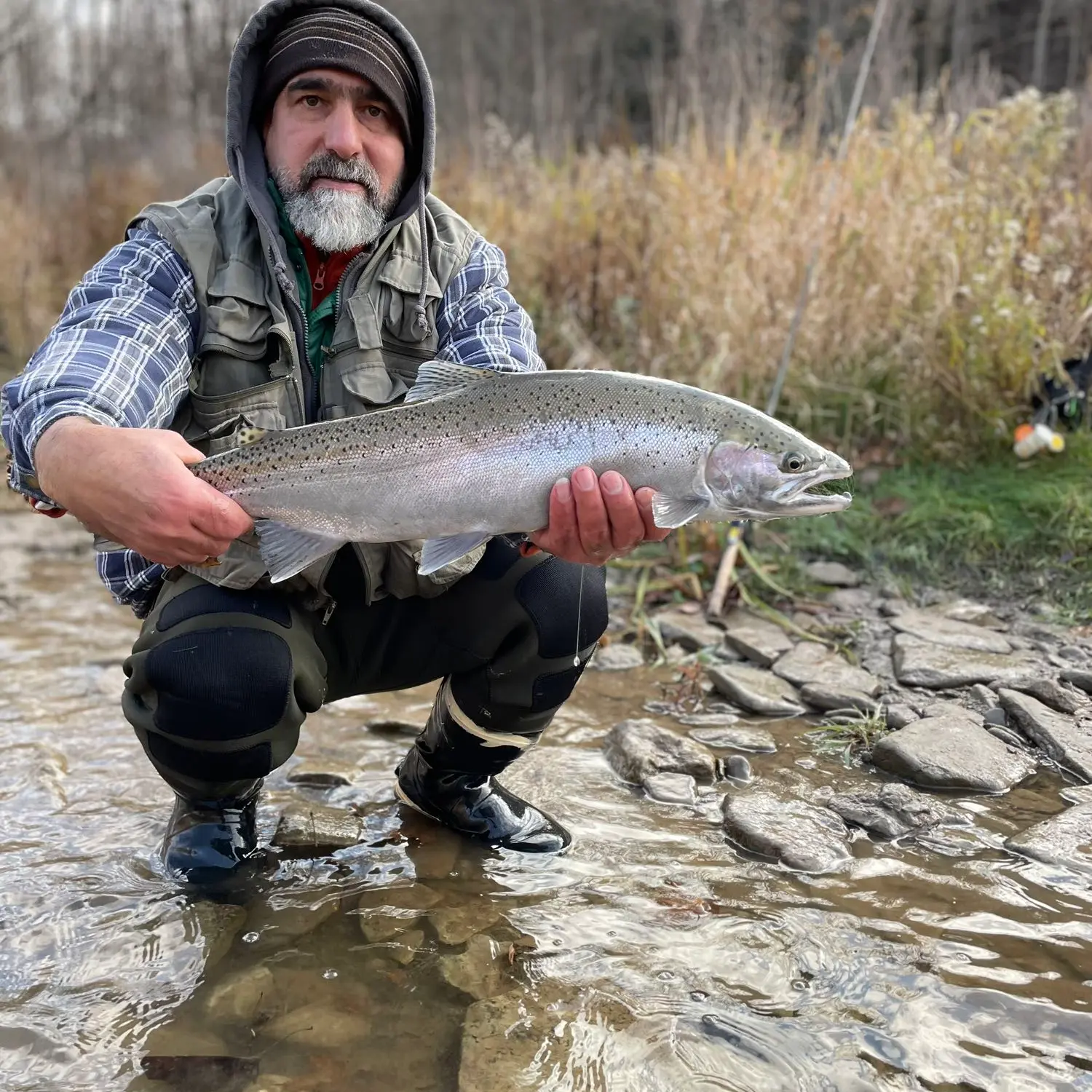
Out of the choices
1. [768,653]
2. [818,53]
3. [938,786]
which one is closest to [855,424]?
[768,653]

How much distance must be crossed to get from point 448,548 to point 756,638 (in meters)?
2.16

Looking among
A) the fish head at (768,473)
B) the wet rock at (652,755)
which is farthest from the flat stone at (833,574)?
the fish head at (768,473)

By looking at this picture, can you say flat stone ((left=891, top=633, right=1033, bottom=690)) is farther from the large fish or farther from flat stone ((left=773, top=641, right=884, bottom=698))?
the large fish

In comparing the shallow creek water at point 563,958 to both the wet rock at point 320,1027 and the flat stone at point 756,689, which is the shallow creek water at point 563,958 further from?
the flat stone at point 756,689

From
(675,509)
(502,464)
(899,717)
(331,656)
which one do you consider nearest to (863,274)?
(899,717)

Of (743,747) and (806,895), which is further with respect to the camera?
(743,747)

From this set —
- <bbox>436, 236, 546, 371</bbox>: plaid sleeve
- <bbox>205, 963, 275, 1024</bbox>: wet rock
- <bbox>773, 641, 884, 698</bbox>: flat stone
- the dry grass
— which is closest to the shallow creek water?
<bbox>205, 963, 275, 1024</bbox>: wet rock

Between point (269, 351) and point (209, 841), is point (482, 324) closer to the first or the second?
point (269, 351)

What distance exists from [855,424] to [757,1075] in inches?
170

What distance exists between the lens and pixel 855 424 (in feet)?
18.5

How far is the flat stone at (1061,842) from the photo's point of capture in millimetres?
2572

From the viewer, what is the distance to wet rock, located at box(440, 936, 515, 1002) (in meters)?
2.15

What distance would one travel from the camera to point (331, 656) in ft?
8.86

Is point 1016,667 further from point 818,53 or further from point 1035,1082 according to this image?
point 818,53
